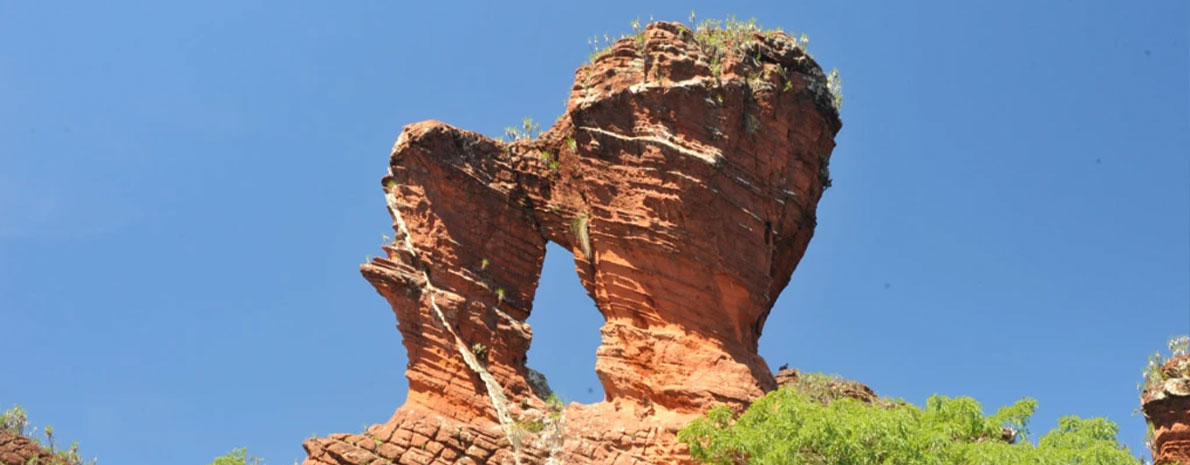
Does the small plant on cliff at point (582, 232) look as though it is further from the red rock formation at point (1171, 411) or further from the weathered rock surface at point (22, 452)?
the red rock formation at point (1171, 411)

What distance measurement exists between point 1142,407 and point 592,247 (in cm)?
1342

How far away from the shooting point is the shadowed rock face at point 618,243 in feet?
91.6

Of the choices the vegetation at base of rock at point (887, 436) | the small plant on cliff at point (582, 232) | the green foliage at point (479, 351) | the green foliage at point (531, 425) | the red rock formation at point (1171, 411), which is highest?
the small plant on cliff at point (582, 232)

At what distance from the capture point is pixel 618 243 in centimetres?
2939

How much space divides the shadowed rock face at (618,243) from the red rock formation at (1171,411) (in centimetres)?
879

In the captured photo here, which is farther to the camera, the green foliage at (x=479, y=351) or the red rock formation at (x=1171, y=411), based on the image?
the red rock formation at (x=1171, y=411)

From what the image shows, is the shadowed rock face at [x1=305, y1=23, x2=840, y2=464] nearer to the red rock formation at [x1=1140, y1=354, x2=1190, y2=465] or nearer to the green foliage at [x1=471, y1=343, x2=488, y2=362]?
the green foliage at [x1=471, y1=343, x2=488, y2=362]

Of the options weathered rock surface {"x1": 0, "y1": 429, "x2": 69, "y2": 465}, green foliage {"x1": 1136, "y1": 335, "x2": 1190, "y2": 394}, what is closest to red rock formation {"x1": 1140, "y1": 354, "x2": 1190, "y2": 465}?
green foliage {"x1": 1136, "y1": 335, "x2": 1190, "y2": 394}

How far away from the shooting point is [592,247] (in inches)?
1192

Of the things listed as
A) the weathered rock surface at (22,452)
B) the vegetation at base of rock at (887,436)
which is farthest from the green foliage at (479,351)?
the weathered rock surface at (22,452)

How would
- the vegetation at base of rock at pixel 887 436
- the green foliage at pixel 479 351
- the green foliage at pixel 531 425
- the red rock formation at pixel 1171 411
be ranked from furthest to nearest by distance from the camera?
the red rock formation at pixel 1171 411, the green foliage at pixel 479 351, the green foliage at pixel 531 425, the vegetation at base of rock at pixel 887 436

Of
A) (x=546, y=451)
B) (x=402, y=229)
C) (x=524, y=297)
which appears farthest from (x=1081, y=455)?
(x=402, y=229)

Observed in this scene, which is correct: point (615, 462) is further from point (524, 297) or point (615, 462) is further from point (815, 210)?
point (815, 210)

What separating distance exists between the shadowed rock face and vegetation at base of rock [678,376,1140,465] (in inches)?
44.2
